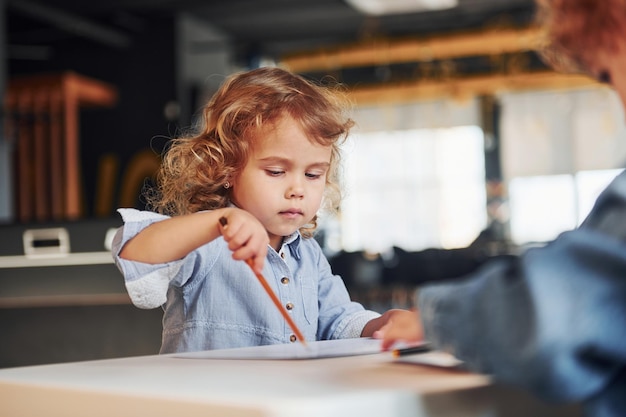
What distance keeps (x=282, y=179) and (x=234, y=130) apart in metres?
0.13

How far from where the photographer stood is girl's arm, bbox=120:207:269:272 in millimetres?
919

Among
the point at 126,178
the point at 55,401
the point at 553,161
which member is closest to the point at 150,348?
the point at 55,401

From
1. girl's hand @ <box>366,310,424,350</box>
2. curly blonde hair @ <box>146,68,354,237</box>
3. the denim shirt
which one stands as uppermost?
curly blonde hair @ <box>146,68,354,237</box>

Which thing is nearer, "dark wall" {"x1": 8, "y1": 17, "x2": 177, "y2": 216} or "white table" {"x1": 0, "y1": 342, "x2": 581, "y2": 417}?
"white table" {"x1": 0, "y1": 342, "x2": 581, "y2": 417}

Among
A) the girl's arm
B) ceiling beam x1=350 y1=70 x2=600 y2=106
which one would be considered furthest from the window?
the girl's arm

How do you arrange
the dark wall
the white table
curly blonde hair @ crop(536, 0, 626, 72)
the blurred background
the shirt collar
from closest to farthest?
the white table
curly blonde hair @ crop(536, 0, 626, 72)
the shirt collar
the blurred background
the dark wall

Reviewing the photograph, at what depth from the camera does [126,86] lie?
21.6 feet

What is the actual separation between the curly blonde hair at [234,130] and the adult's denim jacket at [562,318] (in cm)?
76

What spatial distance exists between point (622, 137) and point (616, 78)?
701 cm

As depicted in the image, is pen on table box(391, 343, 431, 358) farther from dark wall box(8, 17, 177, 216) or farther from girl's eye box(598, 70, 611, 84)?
dark wall box(8, 17, 177, 216)

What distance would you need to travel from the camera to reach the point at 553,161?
7367 millimetres

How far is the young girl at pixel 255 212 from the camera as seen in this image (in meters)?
1.20

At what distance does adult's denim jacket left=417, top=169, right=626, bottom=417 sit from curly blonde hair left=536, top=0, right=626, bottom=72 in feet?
0.41

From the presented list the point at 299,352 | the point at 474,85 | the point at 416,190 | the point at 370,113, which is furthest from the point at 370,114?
the point at 299,352
